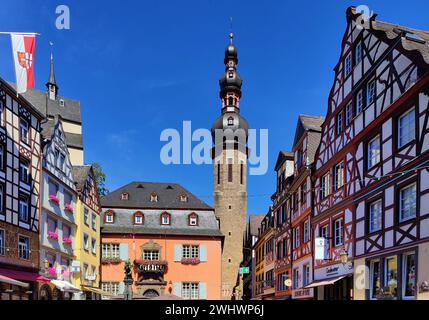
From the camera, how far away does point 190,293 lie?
42469 mm

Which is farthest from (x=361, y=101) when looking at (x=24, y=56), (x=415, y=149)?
(x=24, y=56)

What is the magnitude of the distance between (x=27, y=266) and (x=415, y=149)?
60.5 ft

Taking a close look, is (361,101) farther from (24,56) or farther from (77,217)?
(77,217)

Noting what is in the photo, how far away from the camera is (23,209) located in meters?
23.6

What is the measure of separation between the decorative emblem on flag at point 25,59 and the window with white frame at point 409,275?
12655 millimetres

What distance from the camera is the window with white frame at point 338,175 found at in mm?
19973

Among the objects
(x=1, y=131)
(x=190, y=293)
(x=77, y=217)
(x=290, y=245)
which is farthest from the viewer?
(x=190, y=293)

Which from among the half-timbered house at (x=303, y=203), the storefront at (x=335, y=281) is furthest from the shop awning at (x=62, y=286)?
the storefront at (x=335, y=281)

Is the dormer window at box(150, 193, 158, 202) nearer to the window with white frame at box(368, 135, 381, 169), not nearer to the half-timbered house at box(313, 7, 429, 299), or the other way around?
the half-timbered house at box(313, 7, 429, 299)

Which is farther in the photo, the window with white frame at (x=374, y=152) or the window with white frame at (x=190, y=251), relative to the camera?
the window with white frame at (x=190, y=251)

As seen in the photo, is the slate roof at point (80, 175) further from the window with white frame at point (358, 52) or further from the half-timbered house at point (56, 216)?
the window with white frame at point (358, 52)

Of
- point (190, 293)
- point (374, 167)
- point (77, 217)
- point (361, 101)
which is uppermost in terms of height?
point (361, 101)

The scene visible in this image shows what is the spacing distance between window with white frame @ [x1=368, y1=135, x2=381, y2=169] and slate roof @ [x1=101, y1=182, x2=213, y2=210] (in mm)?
29339

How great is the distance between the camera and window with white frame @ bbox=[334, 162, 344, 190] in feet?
65.5
